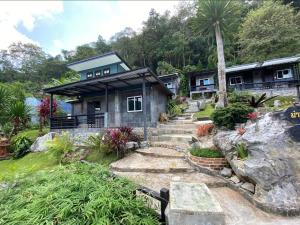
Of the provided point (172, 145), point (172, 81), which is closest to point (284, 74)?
point (172, 81)

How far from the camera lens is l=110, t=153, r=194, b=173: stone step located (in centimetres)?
575

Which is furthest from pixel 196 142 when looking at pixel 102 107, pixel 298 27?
pixel 298 27

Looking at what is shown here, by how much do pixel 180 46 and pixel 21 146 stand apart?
2851cm

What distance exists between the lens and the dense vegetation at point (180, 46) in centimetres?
2190

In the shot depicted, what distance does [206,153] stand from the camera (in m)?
5.74

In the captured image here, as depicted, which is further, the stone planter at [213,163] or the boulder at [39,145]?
the boulder at [39,145]

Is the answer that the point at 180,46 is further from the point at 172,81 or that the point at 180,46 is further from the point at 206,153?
the point at 206,153

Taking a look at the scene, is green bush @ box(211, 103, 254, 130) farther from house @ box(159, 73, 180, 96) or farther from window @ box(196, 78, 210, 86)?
window @ box(196, 78, 210, 86)

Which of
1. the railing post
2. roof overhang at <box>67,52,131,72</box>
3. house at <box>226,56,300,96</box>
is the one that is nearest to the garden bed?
the railing post

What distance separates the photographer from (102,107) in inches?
547

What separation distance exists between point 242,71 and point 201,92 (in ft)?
18.1

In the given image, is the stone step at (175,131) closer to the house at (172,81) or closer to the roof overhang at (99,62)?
the roof overhang at (99,62)

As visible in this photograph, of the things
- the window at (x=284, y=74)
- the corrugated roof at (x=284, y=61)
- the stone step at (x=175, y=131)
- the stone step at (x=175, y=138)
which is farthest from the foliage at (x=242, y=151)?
the window at (x=284, y=74)

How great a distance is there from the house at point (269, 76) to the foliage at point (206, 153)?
1581 centimetres
